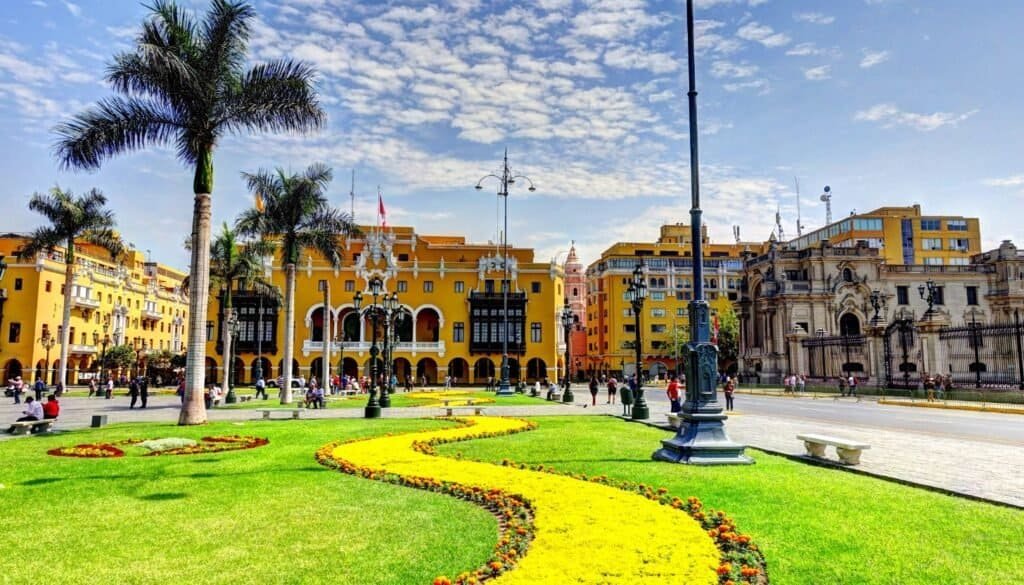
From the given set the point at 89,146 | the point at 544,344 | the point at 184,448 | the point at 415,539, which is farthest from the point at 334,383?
the point at 415,539

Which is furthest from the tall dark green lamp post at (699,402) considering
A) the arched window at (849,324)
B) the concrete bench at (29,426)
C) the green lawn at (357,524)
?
the arched window at (849,324)

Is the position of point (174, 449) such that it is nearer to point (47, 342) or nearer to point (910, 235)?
point (47, 342)

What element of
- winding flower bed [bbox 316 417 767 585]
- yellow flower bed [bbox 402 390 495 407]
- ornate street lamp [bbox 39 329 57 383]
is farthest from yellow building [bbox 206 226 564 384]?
winding flower bed [bbox 316 417 767 585]

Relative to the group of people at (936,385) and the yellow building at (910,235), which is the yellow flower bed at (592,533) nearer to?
the group of people at (936,385)

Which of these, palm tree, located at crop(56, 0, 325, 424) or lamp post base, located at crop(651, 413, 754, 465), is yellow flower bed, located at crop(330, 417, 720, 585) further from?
palm tree, located at crop(56, 0, 325, 424)

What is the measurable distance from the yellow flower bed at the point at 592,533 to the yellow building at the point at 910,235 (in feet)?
247

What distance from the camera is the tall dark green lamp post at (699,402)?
37.6 ft

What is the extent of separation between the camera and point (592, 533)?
6910mm

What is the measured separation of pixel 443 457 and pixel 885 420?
1809 cm

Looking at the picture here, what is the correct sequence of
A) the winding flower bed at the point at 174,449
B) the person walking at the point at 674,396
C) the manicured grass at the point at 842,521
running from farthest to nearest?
the person walking at the point at 674,396 → the winding flower bed at the point at 174,449 → the manicured grass at the point at 842,521

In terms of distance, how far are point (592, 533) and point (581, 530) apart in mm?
173

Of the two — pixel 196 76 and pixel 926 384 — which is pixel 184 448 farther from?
pixel 926 384

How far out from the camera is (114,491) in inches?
370

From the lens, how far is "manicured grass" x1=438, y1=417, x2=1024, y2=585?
574 cm
